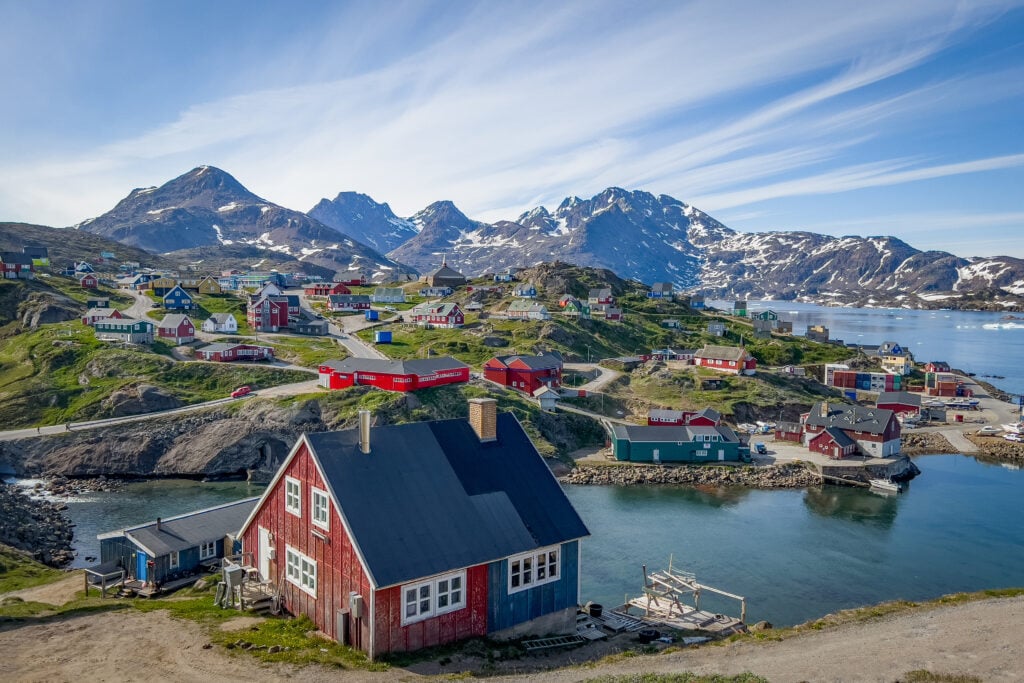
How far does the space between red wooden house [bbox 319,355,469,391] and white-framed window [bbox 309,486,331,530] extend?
48.6 m

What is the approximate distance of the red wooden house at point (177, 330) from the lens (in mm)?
90625

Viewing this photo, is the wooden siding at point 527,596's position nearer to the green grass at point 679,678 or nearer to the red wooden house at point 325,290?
the green grass at point 679,678

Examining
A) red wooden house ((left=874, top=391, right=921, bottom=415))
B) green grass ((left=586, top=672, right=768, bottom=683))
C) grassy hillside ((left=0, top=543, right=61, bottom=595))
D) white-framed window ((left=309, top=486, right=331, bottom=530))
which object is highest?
white-framed window ((left=309, top=486, right=331, bottom=530))

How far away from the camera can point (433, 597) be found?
21078mm

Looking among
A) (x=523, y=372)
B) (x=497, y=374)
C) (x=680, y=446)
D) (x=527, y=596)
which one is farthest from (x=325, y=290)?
(x=527, y=596)

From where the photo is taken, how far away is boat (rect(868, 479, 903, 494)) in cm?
6139

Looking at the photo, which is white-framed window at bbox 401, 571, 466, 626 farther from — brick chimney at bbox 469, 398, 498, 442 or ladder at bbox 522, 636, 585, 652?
brick chimney at bbox 469, 398, 498, 442

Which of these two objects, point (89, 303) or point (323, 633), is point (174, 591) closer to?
point (323, 633)

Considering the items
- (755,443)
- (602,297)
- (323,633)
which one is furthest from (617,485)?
(602,297)

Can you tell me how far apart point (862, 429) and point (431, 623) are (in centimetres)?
6148

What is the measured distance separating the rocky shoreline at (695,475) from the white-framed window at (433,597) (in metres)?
40.2

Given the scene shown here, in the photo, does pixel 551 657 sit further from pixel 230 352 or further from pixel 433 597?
pixel 230 352

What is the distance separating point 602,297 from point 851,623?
381ft

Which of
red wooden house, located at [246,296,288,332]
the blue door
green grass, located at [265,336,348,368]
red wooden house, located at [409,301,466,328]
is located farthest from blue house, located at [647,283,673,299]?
the blue door
